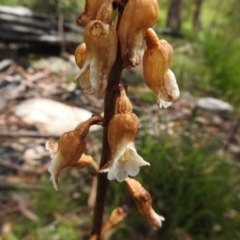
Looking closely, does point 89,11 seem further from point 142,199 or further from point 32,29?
point 32,29

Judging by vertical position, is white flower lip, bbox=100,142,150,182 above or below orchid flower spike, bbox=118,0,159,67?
below

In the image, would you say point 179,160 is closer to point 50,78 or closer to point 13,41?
point 50,78

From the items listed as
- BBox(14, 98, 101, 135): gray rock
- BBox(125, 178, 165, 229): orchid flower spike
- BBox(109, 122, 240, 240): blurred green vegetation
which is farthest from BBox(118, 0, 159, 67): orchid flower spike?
BBox(14, 98, 101, 135): gray rock

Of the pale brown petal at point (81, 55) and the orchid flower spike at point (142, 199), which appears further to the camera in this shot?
the orchid flower spike at point (142, 199)

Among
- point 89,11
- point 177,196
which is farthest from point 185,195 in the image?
point 89,11

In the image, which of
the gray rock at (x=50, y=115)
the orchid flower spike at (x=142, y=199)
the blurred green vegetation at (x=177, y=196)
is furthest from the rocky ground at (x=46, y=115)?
the orchid flower spike at (x=142, y=199)

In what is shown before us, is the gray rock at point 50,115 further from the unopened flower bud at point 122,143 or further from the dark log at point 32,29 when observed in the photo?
the unopened flower bud at point 122,143

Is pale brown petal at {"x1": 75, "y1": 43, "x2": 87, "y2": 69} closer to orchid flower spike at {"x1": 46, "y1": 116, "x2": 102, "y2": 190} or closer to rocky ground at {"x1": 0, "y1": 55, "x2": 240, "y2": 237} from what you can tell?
orchid flower spike at {"x1": 46, "y1": 116, "x2": 102, "y2": 190}
